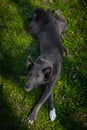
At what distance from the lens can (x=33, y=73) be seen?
742 centimetres

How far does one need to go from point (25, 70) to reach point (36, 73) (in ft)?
4.93

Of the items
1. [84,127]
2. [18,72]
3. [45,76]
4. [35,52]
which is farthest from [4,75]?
[84,127]

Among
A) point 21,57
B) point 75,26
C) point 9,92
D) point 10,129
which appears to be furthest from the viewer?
point 75,26

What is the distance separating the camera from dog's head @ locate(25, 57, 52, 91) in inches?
290

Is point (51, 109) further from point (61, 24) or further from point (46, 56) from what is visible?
point (61, 24)

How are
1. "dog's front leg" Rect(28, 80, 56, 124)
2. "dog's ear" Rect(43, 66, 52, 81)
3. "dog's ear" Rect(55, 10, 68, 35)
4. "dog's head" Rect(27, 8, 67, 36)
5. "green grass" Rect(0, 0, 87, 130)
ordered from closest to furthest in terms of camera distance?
"dog's ear" Rect(43, 66, 52, 81)
"dog's front leg" Rect(28, 80, 56, 124)
"green grass" Rect(0, 0, 87, 130)
"dog's head" Rect(27, 8, 67, 36)
"dog's ear" Rect(55, 10, 68, 35)

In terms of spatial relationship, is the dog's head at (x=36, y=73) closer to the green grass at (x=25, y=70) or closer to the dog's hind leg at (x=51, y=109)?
the dog's hind leg at (x=51, y=109)

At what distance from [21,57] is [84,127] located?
2427 mm

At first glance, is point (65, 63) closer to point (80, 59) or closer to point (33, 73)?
point (80, 59)

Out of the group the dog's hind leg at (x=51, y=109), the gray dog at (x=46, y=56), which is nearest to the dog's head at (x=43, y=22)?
the gray dog at (x=46, y=56)

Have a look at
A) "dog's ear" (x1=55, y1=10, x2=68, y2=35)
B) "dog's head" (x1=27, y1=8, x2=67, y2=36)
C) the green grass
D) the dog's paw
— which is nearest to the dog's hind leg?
the dog's paw

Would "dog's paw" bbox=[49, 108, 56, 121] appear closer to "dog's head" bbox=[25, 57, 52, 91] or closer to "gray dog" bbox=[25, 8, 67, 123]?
"gray dog" bbox=[25, 8, 67, 123]

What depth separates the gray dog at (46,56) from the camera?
24.3 feet

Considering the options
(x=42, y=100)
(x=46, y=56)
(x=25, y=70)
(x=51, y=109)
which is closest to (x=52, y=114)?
(x=51, y=109)
